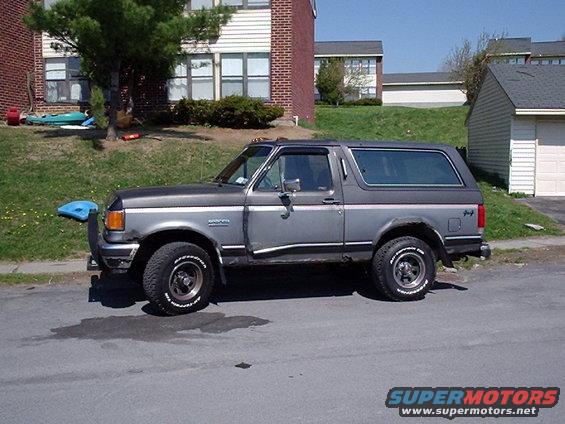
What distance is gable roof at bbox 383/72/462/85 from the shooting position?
59.2 metres

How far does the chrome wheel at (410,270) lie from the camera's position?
783 cm

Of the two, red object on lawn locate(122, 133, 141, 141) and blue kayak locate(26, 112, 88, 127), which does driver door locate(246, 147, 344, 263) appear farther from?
blue kayak locate(26, 112, 88, 127)

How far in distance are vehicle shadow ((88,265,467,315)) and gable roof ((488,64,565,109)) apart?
35.2 ft

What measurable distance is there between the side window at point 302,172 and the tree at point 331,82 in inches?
1536

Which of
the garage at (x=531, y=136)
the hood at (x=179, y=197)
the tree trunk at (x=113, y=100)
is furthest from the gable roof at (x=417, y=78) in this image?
the hood at (x=179, y=197)

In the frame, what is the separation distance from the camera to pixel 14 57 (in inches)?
846

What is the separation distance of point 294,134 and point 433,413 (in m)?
15.7

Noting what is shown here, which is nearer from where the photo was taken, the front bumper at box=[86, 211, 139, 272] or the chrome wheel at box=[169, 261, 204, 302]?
the front bumper at box=[86, 211, 139, 272]

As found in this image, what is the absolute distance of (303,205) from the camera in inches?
293

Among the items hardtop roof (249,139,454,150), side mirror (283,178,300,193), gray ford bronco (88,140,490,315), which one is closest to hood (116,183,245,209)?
gray ford bronco (88,140,490,315)

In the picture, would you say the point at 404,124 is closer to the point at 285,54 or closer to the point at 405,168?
the point at 285,54

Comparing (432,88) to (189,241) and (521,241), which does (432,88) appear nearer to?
(521,241)

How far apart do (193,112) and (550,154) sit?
10.9 m

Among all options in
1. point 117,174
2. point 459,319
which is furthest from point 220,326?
point 117,174
